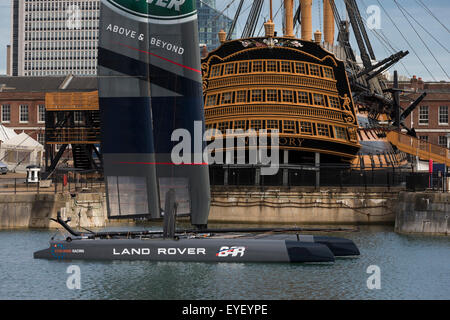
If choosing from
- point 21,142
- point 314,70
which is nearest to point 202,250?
point 314,70

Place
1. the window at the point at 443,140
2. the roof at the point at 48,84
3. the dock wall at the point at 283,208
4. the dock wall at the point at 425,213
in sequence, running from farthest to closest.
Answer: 1. the roof at the point at 48,84
2. the window at the point at 443,140
3. the dock wall at the point at 283,208
4. the dock wall at the point at 425,213

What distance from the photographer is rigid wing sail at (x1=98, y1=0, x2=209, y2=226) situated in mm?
32781

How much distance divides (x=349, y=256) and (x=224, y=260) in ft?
22.8

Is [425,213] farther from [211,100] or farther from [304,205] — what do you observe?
[211,100]

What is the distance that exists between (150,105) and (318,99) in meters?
23.1

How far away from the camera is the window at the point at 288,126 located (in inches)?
2101

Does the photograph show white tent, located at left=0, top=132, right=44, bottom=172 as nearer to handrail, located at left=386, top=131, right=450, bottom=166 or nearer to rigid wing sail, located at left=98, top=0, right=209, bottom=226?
handrail, located at left=386, top=131, right=450, bottom=166

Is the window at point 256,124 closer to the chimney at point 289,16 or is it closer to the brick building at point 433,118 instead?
the chimney at point 289,16

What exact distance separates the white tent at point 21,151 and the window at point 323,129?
3363 cm

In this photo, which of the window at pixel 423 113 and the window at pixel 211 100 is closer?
the window at pixel 211 100

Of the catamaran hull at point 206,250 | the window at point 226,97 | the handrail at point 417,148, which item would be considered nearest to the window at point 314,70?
the window at point 226,97

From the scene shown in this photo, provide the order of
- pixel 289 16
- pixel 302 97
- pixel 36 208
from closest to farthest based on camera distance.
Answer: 1. pixel 36 208
2. pixel 302 97
3. pixel 289 16

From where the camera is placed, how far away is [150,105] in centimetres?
3362
